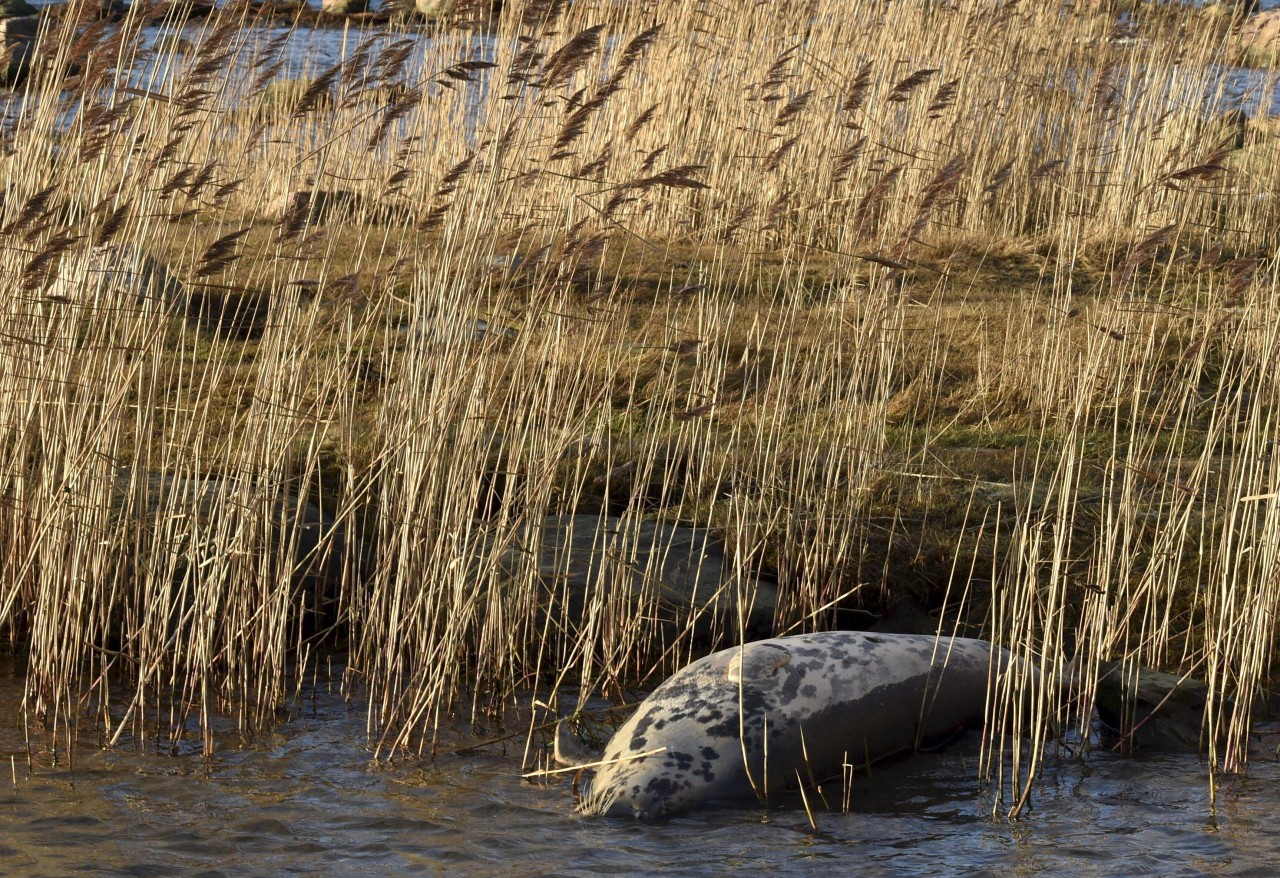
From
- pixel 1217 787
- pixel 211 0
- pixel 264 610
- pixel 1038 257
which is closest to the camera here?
pixel 1217 787

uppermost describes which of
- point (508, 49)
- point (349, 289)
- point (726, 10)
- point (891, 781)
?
point (726, 10)

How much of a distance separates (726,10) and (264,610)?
538 cm

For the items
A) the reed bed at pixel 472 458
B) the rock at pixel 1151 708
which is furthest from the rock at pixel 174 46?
the rock at pixel 1151 708

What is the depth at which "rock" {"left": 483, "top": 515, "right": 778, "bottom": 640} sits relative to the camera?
410cm

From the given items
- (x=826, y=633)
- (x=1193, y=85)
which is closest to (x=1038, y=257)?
(x=1193, y=85)

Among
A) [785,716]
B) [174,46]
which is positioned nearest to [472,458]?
[785,716]

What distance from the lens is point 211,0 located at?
4.12 m

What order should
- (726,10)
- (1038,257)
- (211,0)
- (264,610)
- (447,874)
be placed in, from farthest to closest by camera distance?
(726,10) → (1038,257) → (211,0) → (264,610) → (447,874)

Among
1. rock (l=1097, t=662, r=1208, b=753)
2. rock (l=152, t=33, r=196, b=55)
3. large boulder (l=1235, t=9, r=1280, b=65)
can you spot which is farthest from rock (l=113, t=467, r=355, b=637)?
large boulder (l=1235, t=9, r=1280, b=65)

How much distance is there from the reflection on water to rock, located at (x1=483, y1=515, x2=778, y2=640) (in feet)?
2.21

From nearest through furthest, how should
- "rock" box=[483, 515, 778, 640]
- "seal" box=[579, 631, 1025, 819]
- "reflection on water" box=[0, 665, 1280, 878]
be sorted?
"reflection on water" box=[0, 665, 1280, 878]
"seal" box=[579, 631, 1025, 819]
"rock" box=[483, 515, 778, 640]

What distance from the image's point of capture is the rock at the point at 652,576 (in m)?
4.10

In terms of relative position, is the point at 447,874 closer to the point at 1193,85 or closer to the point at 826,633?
the point at 826,633

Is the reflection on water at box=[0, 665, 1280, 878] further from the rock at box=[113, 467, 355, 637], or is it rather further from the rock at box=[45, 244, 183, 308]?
the rock at box=[45, 244, 183, 308]
